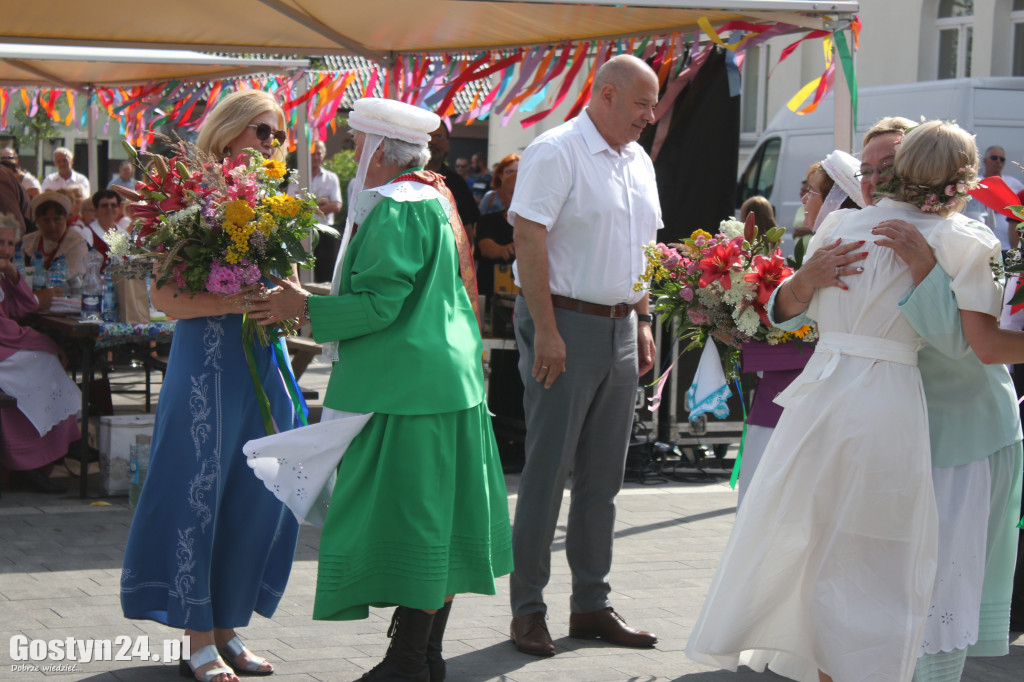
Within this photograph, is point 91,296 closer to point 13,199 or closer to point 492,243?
point 492,243

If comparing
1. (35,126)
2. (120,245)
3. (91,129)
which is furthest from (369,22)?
(35,126)

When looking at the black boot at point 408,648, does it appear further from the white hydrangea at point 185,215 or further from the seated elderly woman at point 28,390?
the seated elderly woman at point 28,390

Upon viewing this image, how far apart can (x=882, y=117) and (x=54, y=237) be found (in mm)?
9402

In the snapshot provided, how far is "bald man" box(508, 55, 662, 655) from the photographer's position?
14.7 ft

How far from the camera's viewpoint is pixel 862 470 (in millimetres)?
3479

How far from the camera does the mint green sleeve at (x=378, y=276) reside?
366cm

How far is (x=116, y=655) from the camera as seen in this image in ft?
14.0

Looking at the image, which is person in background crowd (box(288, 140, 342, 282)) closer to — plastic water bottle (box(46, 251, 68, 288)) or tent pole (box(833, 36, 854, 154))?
plastic water bottle (box(46, 251, 68, 288))

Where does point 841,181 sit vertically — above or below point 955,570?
above

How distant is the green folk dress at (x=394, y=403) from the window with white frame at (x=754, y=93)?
59.2 feet

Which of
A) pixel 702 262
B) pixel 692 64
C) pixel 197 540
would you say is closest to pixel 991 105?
pixel 692 64

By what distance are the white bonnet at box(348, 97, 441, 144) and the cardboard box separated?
12.1 ft

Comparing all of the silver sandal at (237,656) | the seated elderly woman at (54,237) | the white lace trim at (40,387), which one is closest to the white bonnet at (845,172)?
the silver sandal at (237,656)

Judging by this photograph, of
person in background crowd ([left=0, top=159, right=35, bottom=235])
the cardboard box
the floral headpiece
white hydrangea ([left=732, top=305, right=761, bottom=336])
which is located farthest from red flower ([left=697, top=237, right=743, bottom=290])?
person in background crowd ([left=0, top=159, right=35, bottom=235])
